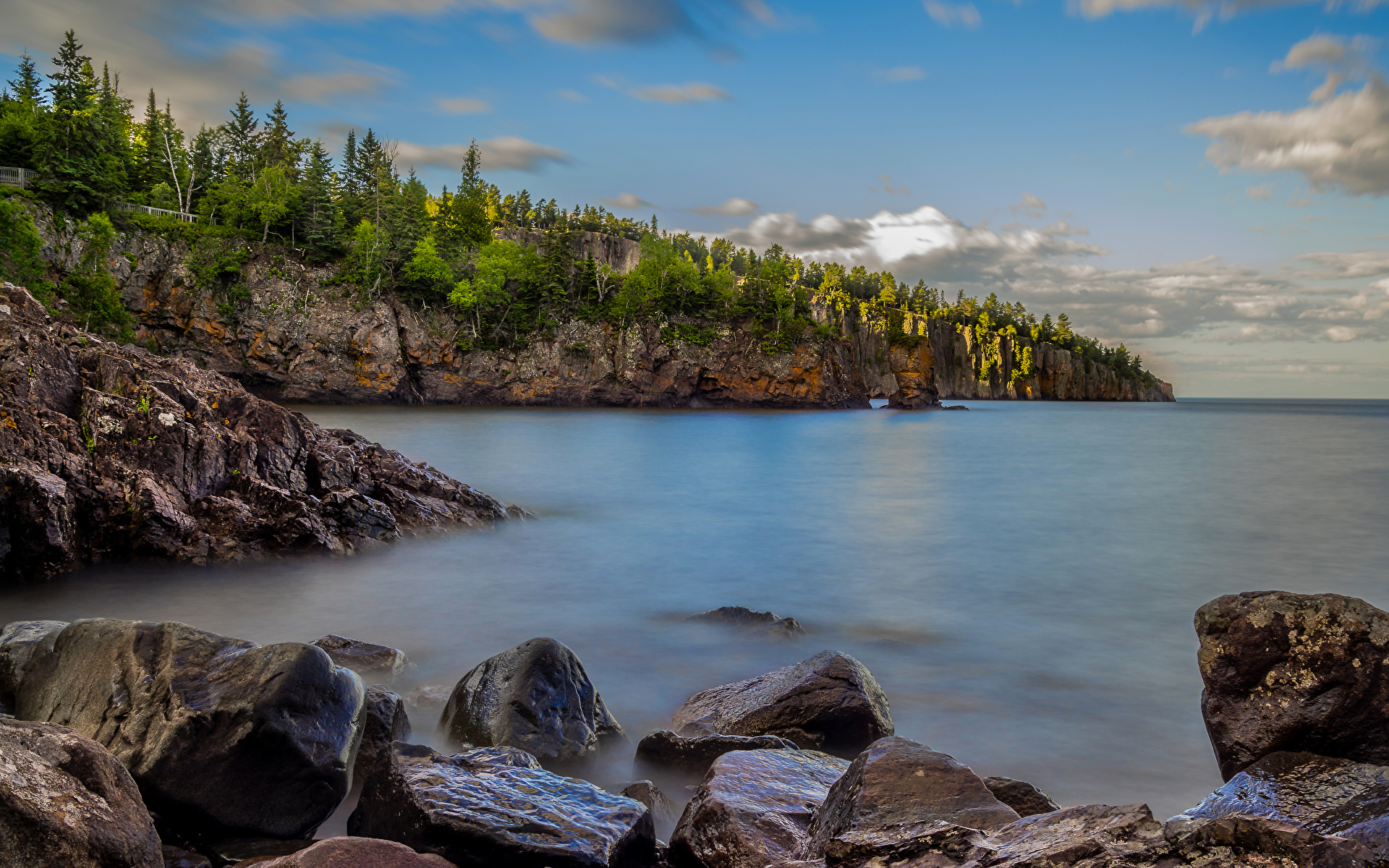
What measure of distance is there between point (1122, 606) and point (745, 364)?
2186 inches

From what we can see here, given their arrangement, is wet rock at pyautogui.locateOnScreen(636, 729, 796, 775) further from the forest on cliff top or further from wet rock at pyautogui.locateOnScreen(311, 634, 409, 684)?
the forest on cliff top

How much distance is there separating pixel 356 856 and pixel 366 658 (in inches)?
150

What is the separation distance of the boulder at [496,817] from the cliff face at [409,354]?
156 ft

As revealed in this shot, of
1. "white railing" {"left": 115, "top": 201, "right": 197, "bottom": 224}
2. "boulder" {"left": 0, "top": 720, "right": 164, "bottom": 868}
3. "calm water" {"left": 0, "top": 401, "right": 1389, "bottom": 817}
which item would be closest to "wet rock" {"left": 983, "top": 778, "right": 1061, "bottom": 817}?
"calm water" {"left": 0, "top": 401, "right": 1389, "bottom": 817}

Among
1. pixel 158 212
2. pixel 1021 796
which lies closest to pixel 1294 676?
pixel 1021 796

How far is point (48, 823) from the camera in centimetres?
242

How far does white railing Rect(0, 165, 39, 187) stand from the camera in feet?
134

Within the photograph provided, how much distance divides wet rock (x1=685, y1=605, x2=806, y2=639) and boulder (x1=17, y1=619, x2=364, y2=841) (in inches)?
187

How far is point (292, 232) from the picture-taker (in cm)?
5222

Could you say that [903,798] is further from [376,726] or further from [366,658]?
[366,658]

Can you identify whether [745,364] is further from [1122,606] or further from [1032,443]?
[1122,606]

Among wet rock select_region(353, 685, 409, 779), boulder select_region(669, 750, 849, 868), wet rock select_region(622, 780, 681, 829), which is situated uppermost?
boulder select_region(669, 750, 849, 868)

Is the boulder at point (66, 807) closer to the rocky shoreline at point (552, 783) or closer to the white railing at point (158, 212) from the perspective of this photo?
the rocky shoreline at point (552, 783)

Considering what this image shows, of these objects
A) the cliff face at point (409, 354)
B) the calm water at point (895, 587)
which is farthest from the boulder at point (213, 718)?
the cliff face at point (409, 354)
